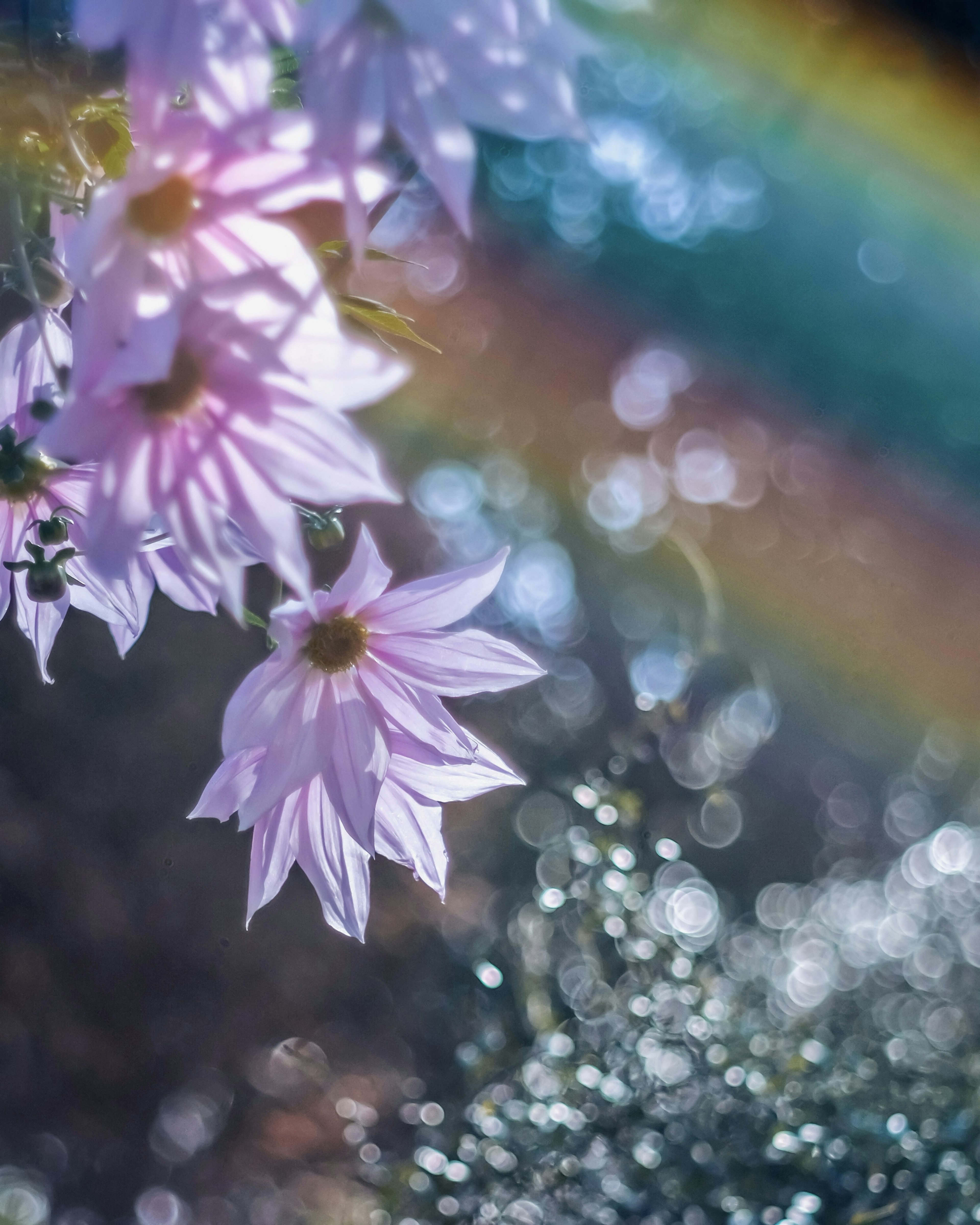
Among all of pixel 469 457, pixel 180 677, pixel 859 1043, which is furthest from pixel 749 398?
pixel 859 1043

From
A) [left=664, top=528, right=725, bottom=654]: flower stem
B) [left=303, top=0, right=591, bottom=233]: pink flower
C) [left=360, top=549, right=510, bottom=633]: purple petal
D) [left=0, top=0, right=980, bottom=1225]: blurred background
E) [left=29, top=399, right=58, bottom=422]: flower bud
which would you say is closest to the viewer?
[left=303, top=0, right=591, bottom=233]: pink flower

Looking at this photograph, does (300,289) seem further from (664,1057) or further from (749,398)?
(749,398)

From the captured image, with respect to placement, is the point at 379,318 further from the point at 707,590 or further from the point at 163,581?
the point at 707,590

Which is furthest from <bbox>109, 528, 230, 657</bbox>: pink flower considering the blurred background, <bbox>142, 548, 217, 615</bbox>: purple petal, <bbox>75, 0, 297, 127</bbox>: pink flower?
the blurred background

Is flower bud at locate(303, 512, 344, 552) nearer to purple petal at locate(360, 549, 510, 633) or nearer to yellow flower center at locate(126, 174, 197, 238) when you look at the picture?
purple petal at locate(360, 549, 510, 633)

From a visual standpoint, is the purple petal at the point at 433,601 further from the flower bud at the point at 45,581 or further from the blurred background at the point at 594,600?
the blurred background at the point at 594,600

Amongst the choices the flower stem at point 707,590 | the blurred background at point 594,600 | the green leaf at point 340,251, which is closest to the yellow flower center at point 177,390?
the green leaf at point 340,251
